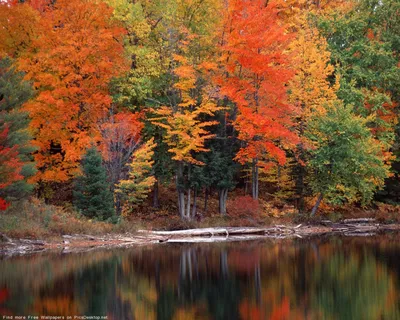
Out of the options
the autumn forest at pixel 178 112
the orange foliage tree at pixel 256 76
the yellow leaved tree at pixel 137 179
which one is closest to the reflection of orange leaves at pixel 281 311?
the autumn forest at pixel 178 112

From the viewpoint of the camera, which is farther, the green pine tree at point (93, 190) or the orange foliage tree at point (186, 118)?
the orange foliage tree at point (186, 118)

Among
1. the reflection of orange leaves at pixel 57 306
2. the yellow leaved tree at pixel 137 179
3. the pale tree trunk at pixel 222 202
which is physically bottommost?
the reflection of orange leaves at pixel 57 306

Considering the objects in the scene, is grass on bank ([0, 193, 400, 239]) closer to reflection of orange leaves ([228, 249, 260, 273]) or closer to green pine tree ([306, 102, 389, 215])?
green pine tree ([306, 102, 389, 215])

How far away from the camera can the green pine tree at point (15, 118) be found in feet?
89.7

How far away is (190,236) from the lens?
112 feet

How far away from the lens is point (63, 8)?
3388 cm

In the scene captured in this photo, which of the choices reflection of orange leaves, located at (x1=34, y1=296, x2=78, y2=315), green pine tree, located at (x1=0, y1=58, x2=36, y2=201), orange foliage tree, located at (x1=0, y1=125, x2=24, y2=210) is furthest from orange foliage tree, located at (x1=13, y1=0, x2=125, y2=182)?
reflection of orange leaves, located at (x1=34, y1=296, x2=78, y2=315)

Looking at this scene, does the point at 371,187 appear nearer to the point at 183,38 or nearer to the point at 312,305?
the point at 183,38

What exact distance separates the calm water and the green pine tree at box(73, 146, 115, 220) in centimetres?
414

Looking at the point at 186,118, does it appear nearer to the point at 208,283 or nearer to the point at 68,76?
the point at 68,76

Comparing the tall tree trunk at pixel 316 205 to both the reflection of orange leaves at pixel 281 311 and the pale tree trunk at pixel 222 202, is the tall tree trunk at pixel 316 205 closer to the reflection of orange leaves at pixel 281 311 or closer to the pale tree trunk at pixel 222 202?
the pale tree trunk at pixel 222 202

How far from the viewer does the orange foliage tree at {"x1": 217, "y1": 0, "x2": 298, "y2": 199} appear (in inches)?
1337

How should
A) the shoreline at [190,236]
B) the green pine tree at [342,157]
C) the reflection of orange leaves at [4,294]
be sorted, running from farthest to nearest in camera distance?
1. the green pine tree at [342,157]
2. the shoreline at [190,236]
3. the reflection of orange leaves at [4,294]

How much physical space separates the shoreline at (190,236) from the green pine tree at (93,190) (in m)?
1.52
